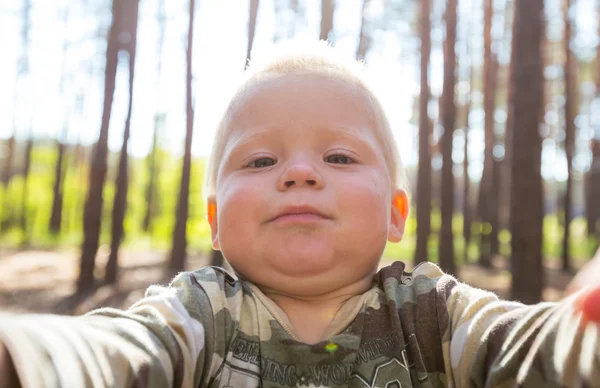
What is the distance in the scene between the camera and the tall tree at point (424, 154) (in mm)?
12094

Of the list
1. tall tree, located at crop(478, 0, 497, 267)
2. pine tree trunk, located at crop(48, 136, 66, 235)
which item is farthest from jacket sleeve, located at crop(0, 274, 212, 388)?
pine tree trunk, located at crop(48, 136, 66, 235)

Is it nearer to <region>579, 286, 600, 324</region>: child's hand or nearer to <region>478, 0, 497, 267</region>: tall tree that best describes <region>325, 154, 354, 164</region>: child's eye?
<region>579, 286, 600, 324</region>: child's hand

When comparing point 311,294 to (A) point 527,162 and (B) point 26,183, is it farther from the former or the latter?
(B) point 26,183

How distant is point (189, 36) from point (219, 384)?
41.9 feet

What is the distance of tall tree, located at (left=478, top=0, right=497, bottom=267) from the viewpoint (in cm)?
1555

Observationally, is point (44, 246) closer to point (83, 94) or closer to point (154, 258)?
point (154, 258)

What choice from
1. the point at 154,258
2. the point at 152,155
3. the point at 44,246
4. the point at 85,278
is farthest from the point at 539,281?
the point at 152,155

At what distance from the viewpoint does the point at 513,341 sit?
1.16 meters

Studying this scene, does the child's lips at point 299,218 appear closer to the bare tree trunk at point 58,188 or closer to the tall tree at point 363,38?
the tall tree at point 363,38

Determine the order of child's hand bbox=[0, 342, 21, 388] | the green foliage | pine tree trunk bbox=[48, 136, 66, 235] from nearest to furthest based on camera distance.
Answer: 1. child's hand bbox=[0, 342, 21, 388]
2. the green foliage
3. pine tree trunk bbox=[48, 136, 66, 235]

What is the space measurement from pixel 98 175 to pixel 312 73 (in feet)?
32.6

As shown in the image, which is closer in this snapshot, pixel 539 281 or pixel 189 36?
pixel 539 281

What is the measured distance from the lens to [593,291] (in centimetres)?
91

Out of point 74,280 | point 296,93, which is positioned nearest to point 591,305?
point 296,93
